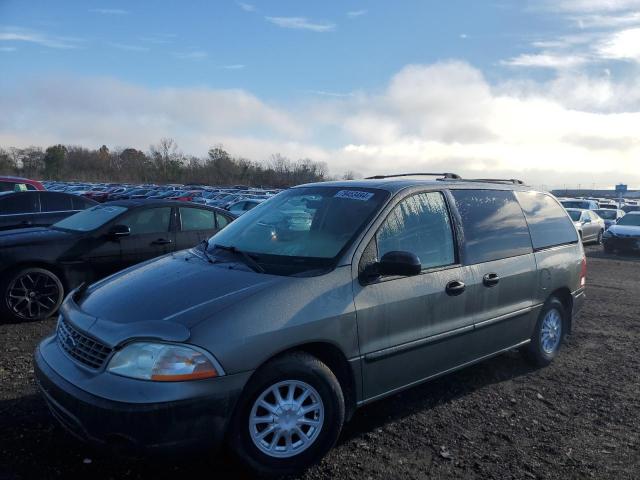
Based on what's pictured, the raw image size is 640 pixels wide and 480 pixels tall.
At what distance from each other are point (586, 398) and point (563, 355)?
1.18m

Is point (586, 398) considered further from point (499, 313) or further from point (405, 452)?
point (405, 452)

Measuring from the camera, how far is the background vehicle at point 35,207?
950cm

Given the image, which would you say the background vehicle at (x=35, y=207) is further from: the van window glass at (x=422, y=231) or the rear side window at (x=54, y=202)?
the van window glass at (x=422, y=231)

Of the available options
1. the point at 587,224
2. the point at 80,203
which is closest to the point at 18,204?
the point at 80,203

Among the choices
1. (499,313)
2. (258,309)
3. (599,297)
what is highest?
(258,309)

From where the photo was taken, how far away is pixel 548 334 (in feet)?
17.1

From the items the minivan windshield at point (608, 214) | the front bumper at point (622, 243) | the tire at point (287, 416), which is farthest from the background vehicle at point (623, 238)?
the tire at point (287, 416)

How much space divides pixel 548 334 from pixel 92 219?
570 cm

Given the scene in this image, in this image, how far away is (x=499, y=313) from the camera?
14.6 feet

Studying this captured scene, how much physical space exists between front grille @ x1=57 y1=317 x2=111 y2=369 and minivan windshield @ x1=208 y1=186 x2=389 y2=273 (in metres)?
1.11

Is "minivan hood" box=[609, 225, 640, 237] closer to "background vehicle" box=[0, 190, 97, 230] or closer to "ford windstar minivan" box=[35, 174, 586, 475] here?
"ford windstar minivan" box=[35, 174, 586, 475]

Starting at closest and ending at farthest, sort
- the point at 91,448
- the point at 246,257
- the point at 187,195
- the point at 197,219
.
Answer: the point at 91,448 < the point at 246,257 < the point at 197,219 < the point at 187,195

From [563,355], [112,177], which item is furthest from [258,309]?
[112,177]

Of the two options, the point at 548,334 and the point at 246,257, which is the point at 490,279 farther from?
the point at 246,257
